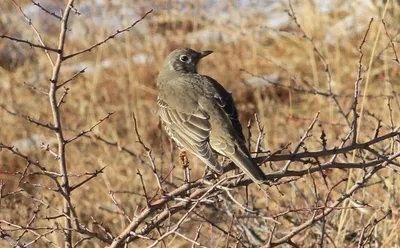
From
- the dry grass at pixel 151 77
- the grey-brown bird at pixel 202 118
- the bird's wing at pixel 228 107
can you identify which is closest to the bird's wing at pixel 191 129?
the grey-brown bird at pixel 202 118

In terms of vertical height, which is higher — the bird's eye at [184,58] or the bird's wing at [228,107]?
the bird's eye at [184,58]

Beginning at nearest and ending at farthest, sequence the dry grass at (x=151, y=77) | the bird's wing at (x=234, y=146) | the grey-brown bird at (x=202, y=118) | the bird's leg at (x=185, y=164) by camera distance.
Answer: the bird's leg at (x=185, y=164) < the bird's wing at (x=234, y=146) < the grey-brown bird at (x=202, y=118) < the dry grass at (x=151, y=77)

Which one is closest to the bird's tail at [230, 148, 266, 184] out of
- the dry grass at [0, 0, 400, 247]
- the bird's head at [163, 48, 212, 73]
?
the bird's head at [163, 48, 212, 73]

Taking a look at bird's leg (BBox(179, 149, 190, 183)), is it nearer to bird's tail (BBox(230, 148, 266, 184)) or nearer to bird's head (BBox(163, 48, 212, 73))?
bird's tail (BBox(230, 148, 266, 184))

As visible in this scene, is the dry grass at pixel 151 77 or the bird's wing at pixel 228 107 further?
the dry grass at pixel 151 77

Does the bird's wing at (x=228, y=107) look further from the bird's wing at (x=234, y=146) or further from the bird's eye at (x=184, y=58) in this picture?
the bird's eye at (x=184, y=58)

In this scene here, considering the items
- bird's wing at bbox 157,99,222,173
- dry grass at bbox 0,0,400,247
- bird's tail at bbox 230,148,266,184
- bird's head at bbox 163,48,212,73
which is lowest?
bird's tail at bbox 230,148,266,184

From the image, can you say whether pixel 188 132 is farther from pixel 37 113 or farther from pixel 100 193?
pixel 37 113

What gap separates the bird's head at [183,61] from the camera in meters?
5.52

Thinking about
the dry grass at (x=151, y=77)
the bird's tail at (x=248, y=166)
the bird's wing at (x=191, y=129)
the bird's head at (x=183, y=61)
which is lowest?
the bird's tail at (x=248, y=166)

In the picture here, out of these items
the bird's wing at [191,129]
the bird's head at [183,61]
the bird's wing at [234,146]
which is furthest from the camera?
the bird's head at [183,61]

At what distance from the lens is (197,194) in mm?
3559

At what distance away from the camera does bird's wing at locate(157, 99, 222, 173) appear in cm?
447

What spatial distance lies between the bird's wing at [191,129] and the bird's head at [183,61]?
66 centimetres
